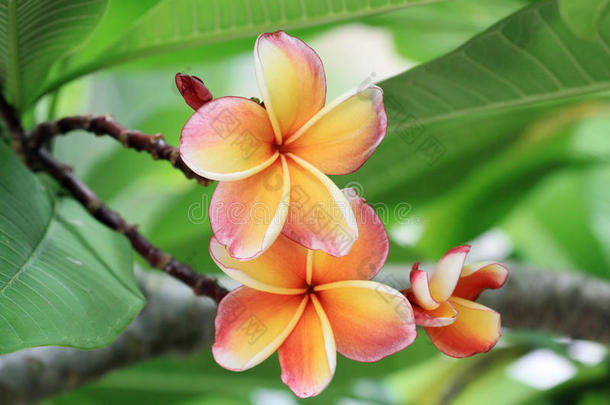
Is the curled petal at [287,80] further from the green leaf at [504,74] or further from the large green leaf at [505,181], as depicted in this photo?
the large green leaf at [505,181]

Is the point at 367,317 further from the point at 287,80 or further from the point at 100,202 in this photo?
the point at 100,202

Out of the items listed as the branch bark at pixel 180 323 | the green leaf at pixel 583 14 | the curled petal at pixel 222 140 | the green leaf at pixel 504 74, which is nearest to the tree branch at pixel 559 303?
the branch bark at pixel 180 323

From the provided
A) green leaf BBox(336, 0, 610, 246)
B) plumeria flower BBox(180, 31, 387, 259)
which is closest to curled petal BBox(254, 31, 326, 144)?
plumeria flower BBox(180, 31, 387, 259)

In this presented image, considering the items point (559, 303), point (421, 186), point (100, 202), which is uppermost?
point (100, 202)

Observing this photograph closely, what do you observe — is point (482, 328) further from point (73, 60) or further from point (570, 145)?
point (570, 145)

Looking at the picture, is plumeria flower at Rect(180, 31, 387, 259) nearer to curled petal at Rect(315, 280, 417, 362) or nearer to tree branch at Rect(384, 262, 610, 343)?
curled petal at Rect(315, 280, 417, 362)

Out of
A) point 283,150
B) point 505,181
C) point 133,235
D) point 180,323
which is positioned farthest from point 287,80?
point 505,181
